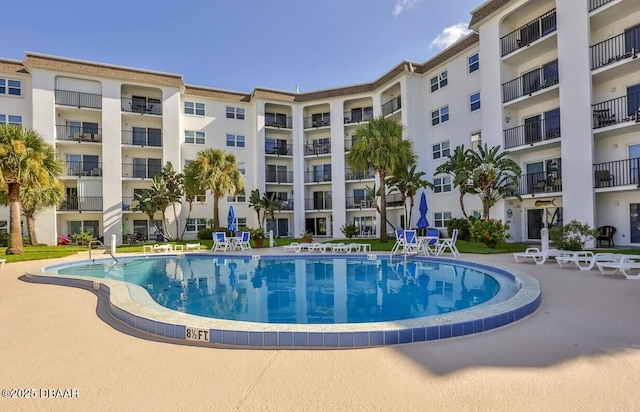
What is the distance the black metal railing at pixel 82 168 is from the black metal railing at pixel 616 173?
31001mm

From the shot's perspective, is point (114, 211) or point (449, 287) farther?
point (114, 211)

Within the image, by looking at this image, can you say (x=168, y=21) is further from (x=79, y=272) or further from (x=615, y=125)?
(x=615, y=125)

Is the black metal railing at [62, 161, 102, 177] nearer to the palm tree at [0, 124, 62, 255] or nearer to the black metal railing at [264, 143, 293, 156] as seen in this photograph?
the palm tree at [0, 124, 62, 255]

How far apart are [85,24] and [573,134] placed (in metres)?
27.3

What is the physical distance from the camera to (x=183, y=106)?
97.6 ft

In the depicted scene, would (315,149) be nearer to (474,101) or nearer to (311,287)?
(474,101)

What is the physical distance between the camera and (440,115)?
26.0 m

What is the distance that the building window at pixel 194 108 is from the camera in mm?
29891

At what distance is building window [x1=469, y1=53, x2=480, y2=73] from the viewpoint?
2291 cm

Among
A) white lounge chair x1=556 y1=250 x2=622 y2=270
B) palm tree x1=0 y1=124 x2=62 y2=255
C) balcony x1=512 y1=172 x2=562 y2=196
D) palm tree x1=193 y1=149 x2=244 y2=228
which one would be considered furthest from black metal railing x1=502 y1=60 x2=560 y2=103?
palm tree x1=0 y1=124 x2=62 y2=255

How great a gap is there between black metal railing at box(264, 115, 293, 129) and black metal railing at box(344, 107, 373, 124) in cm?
513

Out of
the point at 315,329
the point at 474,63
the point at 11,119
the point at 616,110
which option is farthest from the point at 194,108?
the point at 315,329

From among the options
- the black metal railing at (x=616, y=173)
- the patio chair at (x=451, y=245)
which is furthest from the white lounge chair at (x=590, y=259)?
the black metal railing at (x=616, y=173)

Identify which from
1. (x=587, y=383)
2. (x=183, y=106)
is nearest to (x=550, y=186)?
(x=587, y=383)
